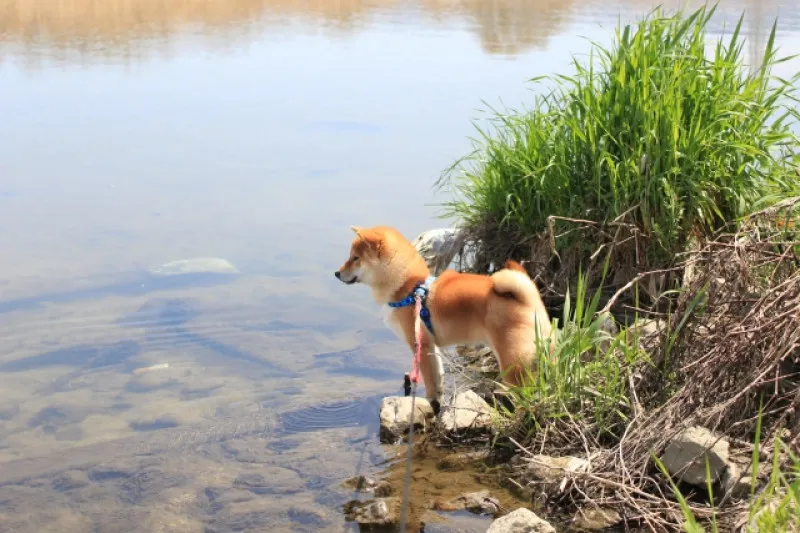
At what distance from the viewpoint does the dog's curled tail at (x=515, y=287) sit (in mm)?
5012

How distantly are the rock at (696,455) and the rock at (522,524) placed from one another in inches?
24.0

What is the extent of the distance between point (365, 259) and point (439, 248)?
47.8 inches

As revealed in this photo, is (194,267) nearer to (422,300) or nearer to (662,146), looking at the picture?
(422,300)

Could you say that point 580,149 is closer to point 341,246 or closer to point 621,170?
point 621,170

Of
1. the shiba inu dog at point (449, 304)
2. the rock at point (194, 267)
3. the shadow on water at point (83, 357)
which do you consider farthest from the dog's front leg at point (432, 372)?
the rock at point (194, 267)

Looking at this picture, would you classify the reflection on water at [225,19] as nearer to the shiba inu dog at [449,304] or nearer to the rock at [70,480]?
the shiba inu dog at [449,304]

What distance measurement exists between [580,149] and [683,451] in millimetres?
2433

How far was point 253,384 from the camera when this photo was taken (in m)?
6.23

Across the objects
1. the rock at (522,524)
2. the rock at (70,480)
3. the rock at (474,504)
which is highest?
the rock at (522,524)

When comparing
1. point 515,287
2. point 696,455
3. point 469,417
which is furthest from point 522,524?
point 515,287

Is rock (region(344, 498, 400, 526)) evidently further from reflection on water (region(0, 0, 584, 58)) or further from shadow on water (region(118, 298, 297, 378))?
reflection on water (region(0, 0, 584, 58))

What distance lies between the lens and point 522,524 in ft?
13.1

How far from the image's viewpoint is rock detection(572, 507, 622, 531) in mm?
4191

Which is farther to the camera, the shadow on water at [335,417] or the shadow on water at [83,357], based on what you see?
the shadow on water at [83,357]
